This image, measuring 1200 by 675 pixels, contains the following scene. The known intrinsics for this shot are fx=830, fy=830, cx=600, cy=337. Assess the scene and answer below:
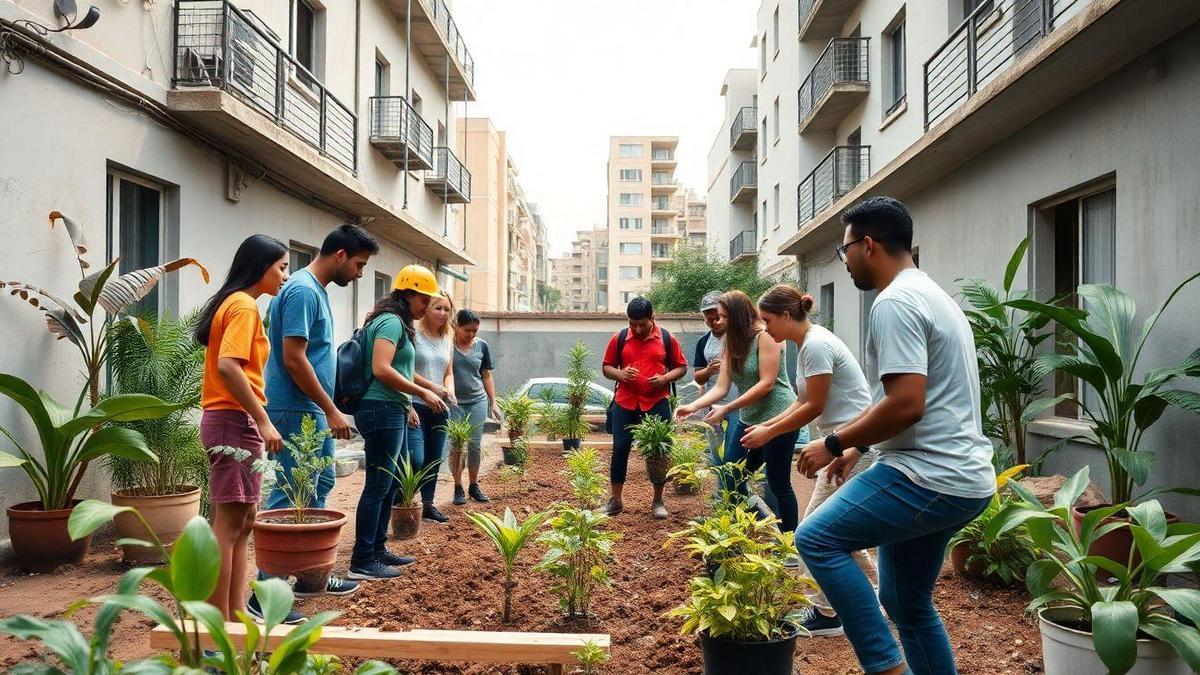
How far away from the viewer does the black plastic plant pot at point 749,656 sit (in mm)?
3250

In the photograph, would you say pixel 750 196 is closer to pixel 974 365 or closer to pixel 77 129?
pixel 77 129

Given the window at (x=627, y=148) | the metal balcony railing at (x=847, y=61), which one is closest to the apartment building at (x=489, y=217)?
the window at (x=627, y=148)

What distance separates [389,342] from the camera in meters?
4.94

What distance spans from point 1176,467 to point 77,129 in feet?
28.5

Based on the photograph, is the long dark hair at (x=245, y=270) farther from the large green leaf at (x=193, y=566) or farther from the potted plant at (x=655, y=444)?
the potted plant at (x=655, y=444)

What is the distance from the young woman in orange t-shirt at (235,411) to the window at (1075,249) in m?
6.08

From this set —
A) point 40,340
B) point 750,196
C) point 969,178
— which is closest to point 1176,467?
point 969,178

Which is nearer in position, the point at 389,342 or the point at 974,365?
the point at 974,365

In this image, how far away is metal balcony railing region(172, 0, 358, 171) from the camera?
8.33m

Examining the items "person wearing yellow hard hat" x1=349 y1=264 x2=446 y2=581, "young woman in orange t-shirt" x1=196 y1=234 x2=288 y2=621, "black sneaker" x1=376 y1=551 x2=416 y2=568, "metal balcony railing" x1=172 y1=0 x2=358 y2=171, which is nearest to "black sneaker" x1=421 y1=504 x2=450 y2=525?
"black sneaker" x1=376 y1=551 x2=416 y2=568

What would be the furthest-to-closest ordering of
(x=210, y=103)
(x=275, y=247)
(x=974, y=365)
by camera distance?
(x=210, y=103) < (x=275, y=247) < (x=974, y=365)

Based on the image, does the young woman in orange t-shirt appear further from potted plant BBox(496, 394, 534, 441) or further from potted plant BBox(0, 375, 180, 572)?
potted plant BBox(496, 394, 534, 441)

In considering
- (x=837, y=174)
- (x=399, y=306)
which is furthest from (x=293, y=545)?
(x=837, y=174)

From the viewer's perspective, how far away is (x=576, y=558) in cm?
428
